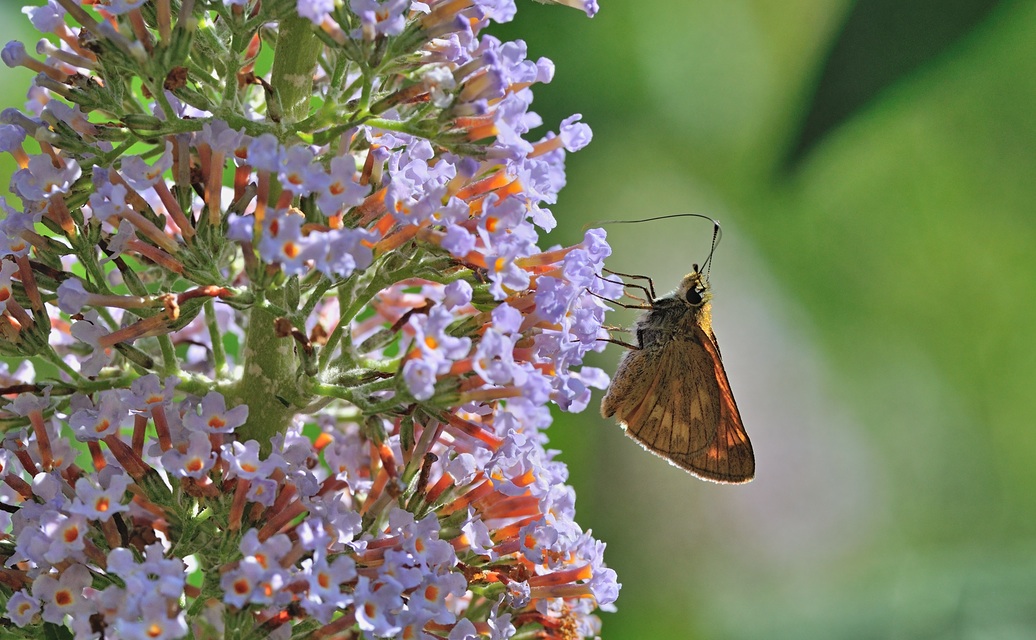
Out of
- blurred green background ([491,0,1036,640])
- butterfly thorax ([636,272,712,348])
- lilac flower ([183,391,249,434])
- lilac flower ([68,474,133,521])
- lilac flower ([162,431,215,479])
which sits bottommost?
lilac flower ([68,474,133,521])

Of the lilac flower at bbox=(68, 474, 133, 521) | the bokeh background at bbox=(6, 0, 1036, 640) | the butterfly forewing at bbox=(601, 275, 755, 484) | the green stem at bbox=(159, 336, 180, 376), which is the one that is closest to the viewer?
the lilac flower at bbox=(68, 474, 133, 521)

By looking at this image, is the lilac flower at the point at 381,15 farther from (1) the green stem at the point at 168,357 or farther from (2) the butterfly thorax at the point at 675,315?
(2) the butterfly thorax at the point at 675,315

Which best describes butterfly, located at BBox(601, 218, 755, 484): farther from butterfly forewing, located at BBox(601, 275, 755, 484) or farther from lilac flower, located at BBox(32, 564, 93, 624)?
lilac flower, located at BBox(32, 564, 93, 624)

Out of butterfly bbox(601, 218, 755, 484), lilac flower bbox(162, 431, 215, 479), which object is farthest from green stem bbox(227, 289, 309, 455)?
butterfly bbox(601, 218, 755, 484)

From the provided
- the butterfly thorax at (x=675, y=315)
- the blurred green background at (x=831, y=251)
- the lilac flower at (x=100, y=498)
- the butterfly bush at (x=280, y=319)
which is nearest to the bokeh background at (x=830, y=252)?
the blurred green background at (x=831, y=251)

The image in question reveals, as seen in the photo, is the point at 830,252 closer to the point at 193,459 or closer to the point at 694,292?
the point at 694,292
